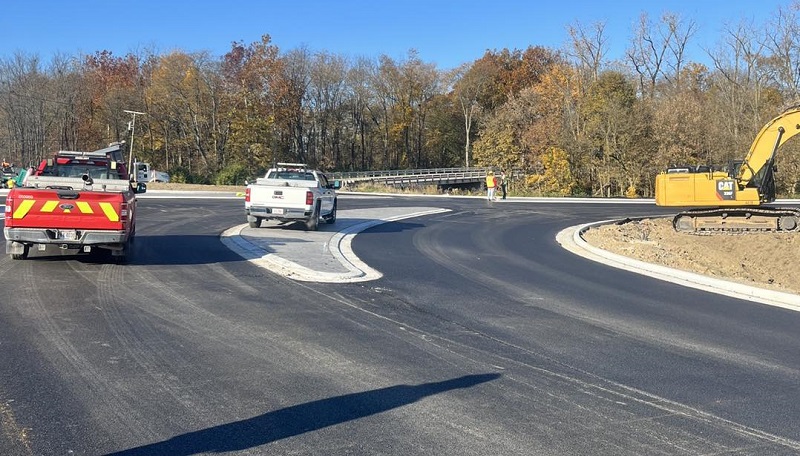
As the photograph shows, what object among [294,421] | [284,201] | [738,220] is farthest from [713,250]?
[294,421]

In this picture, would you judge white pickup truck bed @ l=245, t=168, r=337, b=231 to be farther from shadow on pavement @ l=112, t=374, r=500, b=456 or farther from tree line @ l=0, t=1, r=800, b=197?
tree line @ l=0, t=1, r=800, b=197

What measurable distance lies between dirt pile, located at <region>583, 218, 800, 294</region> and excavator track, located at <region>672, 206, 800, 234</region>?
18.3 inches

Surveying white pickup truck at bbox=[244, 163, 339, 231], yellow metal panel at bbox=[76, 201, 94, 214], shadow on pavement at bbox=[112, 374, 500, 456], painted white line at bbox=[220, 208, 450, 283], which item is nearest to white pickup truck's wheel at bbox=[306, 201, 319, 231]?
white pickup truck at bbox=[244, 163, 339, 231]

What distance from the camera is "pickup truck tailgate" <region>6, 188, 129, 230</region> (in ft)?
37.2

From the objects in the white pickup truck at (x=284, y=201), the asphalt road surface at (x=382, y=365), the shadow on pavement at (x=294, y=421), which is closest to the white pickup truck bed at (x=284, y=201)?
the white pickup truck at (x=284, y=201)

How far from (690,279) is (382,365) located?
26.6 feet

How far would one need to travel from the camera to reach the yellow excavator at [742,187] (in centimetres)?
2345

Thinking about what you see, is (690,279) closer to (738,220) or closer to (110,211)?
(110,211)

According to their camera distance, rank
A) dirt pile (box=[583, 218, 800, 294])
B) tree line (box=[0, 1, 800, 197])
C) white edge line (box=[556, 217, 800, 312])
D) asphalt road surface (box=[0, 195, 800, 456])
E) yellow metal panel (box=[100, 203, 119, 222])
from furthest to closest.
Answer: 1. tree line (box=[0, 1, 800, 197])
2. dirt pile (box=[583, 218, 800, 294])
3. yellow metal panel (box=[100, 203, 119, 222])
4. white edge line (box=[556, 217, 800, 312])
5. asphalt road surface (box=[0, 195, 800, 456])

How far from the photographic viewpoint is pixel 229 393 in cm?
563

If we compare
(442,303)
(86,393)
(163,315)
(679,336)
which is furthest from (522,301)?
(86,393)

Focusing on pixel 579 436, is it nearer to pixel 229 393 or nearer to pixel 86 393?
pixel 229 393

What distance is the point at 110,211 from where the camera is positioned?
11.6 m

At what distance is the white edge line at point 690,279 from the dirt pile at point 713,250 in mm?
830
